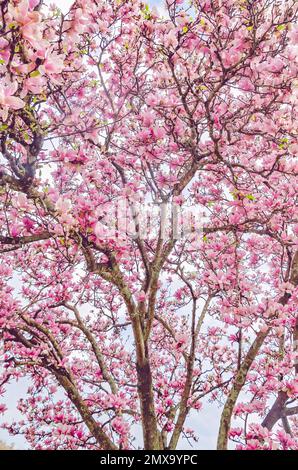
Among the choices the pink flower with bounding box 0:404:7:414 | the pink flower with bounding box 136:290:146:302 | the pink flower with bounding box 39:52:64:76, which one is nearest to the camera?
the pink flower with bounding box 39:52:64:76

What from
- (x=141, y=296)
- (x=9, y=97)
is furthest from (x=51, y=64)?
(x=141, y=296)

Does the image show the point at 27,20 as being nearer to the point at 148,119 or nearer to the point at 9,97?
the point at 9,97

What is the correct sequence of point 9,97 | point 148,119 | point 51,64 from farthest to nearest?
point 148,119
point 51,64
point 9,97

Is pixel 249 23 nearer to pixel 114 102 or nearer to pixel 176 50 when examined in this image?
pixel 176 50

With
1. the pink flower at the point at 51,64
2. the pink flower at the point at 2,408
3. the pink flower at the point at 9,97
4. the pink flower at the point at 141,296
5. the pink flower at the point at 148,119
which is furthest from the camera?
the pink flower at the point at 2,408

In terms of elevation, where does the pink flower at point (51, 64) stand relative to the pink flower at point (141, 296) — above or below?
above

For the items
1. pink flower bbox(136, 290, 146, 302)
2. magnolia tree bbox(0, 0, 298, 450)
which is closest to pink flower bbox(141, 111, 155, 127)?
magnolia tree bbox(0, 0, 298, 450)

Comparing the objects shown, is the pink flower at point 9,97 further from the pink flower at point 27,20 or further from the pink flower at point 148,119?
the pink flower at point 148,119

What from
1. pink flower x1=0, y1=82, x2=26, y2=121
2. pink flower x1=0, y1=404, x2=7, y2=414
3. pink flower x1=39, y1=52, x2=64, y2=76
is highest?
pink flower x1=39, y1=52, x2=64, y2=76

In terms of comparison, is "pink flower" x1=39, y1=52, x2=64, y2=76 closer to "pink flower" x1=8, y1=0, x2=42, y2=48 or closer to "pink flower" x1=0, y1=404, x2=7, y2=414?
"pink flower" x1=8, y1=0, x2=42, y2=48

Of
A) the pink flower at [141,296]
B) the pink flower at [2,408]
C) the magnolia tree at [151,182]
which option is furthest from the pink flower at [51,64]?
the pink flower at [2,408]

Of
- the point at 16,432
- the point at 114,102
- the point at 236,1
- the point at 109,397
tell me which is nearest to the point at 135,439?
the point at 109,397

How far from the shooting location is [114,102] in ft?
17.8

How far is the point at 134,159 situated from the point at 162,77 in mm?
1444
